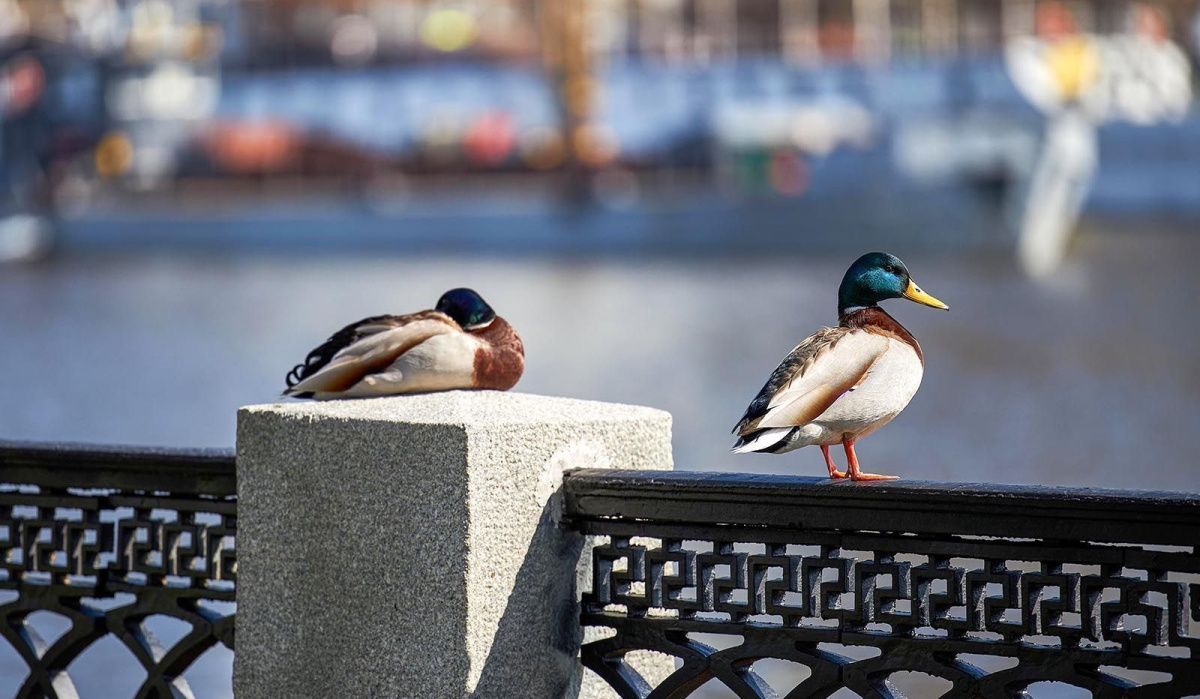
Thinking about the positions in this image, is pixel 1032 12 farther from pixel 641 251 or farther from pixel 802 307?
pixel 802 307

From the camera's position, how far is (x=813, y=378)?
3.42 m

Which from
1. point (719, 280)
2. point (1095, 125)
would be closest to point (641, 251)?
point (719, 280)

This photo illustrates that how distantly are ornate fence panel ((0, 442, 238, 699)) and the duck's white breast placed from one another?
140cm

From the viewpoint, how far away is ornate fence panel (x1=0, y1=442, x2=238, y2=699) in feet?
13.6

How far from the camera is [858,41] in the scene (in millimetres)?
87375

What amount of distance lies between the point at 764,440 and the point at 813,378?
0.18m

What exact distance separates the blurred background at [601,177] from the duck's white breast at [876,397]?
30314mm

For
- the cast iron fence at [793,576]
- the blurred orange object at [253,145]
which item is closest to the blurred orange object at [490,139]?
the blurred orange object at [253,145]

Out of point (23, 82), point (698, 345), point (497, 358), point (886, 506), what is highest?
point (23, 82)

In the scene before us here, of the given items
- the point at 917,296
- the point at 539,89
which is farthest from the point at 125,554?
the point at 539,89

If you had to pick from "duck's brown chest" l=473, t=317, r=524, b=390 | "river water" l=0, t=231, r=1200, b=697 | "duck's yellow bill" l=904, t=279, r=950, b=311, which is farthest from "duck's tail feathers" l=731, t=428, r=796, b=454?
"river water" l=0, t=231, r=1200, b=697

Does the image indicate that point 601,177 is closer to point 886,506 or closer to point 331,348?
point 331,348

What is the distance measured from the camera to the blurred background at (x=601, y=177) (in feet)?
149

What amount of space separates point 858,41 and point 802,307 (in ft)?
131
